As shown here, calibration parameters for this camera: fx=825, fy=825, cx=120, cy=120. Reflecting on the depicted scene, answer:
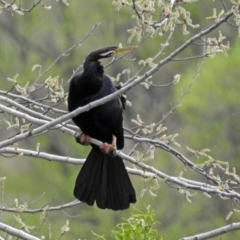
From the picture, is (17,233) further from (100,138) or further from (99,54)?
(100,138)

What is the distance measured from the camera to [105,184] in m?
4.93

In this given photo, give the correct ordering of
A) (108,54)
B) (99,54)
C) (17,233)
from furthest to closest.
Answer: (99,54), (108,54), (17,233)

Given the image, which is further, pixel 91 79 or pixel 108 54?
pixel 91 79

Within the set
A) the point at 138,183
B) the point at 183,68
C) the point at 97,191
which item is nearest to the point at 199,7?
the point at 183,68

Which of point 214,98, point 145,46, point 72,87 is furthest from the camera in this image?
point 145,46

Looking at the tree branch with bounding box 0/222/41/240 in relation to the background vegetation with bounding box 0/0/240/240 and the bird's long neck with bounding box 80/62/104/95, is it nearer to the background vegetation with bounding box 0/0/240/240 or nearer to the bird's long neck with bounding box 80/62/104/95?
the bird's long neck with bounding box 80/62/104/95

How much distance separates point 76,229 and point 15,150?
8166 millimetres

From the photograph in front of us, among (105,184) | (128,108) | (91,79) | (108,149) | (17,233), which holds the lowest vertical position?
(17,233)

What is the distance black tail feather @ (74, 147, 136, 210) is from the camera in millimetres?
4855

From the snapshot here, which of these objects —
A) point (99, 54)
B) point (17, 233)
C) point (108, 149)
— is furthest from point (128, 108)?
point (17, 233)

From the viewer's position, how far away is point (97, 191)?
490 cm

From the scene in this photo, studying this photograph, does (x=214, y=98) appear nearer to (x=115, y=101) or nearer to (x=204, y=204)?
(x=204, y=204)

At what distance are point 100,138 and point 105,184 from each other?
278 millimetres

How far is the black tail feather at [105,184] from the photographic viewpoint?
15.9ft
